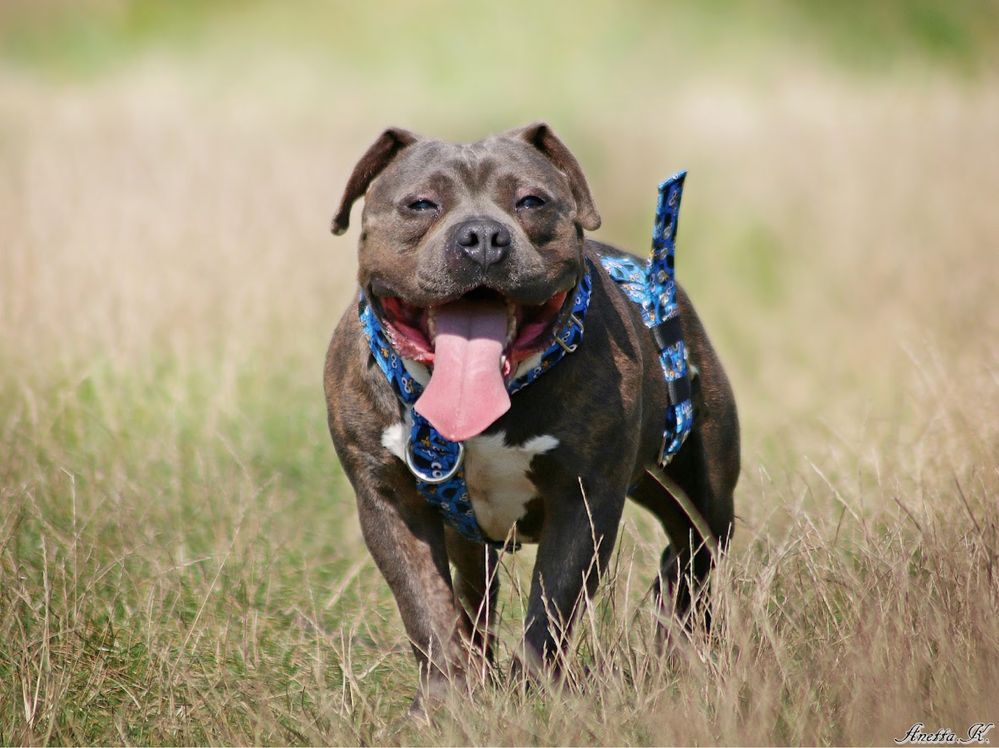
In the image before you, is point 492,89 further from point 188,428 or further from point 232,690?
point 232,690

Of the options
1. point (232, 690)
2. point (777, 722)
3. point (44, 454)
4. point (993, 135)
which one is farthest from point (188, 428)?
point (993, 135)

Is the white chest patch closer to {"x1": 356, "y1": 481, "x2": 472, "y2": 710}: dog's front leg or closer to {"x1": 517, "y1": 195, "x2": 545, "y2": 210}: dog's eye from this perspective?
{"x1": 356, "y1": 481, "x2": 472, "y2": 710}: dog's front leg

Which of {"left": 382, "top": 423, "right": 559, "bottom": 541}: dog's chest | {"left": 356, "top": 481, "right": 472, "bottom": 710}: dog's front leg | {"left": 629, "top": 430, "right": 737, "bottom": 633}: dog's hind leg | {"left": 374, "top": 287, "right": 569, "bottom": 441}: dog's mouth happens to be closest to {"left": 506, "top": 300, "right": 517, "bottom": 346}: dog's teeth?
{"left": 374, "top": 287, "right": 569, "bottom": 441}: dog's mouth

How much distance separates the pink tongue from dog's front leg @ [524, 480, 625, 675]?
1.48 ft

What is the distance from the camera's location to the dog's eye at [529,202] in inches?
175

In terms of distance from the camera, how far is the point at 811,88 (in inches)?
711

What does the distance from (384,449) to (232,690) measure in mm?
840

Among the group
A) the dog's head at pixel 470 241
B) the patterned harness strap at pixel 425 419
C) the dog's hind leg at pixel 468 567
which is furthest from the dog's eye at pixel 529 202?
the dog's hind leg at pixel 468 567

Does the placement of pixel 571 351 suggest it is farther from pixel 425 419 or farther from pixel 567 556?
pixel 567 556

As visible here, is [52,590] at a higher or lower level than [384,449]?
lower

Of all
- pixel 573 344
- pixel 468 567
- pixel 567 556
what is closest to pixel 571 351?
pixel 573 344

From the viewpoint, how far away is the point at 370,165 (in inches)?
184

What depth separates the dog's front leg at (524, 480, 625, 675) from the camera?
4.31 meters

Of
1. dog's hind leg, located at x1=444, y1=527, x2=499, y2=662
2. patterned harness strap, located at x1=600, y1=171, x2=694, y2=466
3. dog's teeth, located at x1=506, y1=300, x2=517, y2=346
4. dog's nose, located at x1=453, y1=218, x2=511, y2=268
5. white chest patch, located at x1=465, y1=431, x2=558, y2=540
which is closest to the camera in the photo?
dog's nose, located at x1=453, y1=218, x2=511, y2=268
